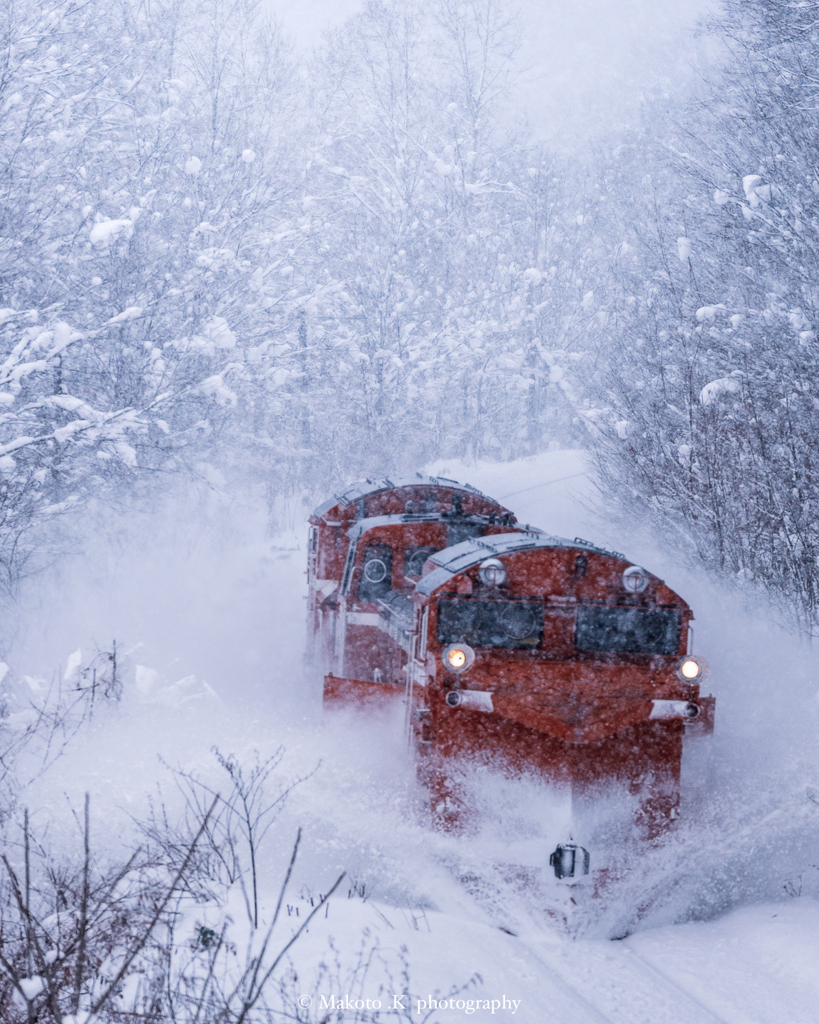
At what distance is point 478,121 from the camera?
2728cm

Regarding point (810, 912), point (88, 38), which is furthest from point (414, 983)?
point (88, 38)

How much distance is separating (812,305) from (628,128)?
28790 mm

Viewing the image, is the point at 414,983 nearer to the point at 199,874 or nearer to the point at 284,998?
the point at 284,998

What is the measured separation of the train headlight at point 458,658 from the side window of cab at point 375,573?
3.09 metres

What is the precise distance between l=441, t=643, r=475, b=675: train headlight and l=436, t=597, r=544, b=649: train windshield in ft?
1.36

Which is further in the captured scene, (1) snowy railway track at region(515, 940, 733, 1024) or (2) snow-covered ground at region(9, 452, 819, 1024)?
(2) snow-covered ground at region(9, 452, 819, 1024)

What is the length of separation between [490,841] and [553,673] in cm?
145

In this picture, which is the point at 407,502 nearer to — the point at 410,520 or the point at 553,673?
the point at 410,520

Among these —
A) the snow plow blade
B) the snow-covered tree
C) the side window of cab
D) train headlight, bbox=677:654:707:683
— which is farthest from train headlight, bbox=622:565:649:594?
the snow-covered tree

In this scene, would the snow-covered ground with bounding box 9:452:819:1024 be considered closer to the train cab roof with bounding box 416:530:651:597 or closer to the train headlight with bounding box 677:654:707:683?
the train headlight with bounding box 677:654:707:683

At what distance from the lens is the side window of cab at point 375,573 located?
34.2 feet

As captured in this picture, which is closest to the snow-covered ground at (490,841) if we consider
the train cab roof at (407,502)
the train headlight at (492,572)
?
the train headlight at (492,572)

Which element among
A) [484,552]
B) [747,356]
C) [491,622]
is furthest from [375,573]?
[747,356]

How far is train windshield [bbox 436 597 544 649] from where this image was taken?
7.87 meters
